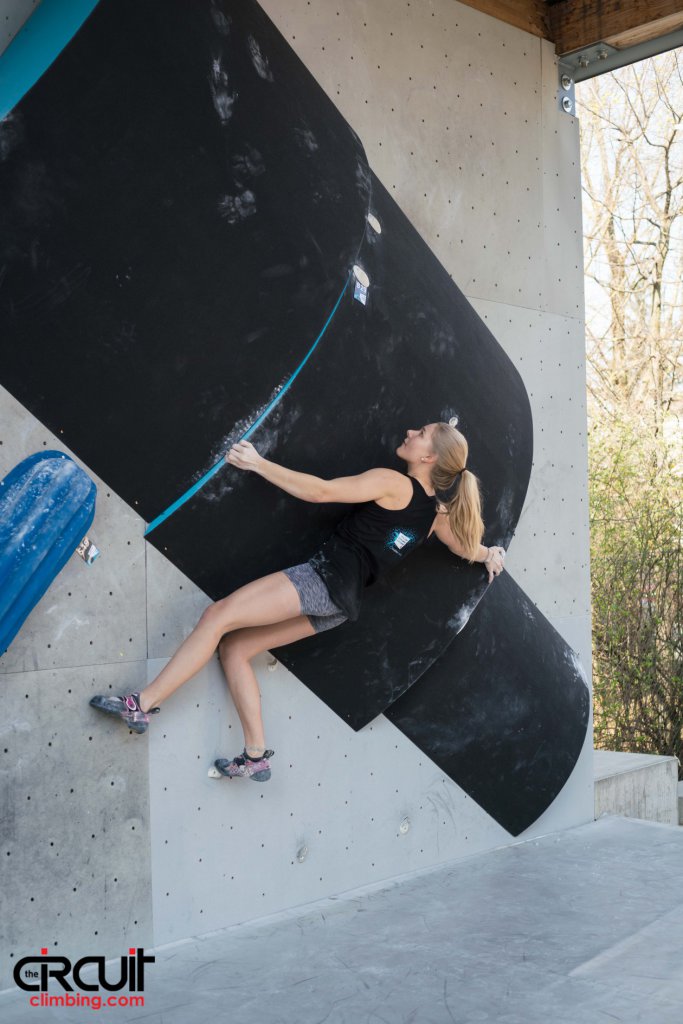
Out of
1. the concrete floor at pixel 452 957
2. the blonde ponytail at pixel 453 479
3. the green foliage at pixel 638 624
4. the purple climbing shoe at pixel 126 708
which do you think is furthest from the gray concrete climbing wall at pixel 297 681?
the green foliage at pixel 638 624

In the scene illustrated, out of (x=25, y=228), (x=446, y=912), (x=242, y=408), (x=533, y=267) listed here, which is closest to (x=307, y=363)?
(x=242, y=408)

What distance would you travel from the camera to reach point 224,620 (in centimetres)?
288

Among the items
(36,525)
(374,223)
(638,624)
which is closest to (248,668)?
(36,525)

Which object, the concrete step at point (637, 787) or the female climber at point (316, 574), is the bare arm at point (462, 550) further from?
the concrete step at point (637, 787)

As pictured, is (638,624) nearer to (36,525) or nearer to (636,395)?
(636,395)

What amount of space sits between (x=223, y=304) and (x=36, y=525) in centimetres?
92

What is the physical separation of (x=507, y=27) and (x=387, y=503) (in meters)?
2.33

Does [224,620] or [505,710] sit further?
[505,710]

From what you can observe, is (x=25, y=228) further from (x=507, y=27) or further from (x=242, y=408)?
(x=507, y=27)

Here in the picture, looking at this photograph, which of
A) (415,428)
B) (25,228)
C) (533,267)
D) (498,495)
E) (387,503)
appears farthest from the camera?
(533,267)

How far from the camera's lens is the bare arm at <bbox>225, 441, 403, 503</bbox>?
9.63ft

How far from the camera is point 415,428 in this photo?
3543 millimetres

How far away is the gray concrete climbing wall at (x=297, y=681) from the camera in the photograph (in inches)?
105

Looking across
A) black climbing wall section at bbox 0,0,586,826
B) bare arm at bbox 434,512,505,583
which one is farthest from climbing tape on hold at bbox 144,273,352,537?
bare arm at bbox 434,512,505,583
